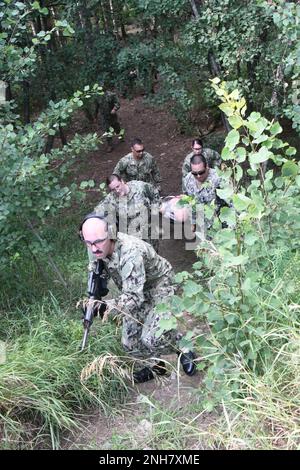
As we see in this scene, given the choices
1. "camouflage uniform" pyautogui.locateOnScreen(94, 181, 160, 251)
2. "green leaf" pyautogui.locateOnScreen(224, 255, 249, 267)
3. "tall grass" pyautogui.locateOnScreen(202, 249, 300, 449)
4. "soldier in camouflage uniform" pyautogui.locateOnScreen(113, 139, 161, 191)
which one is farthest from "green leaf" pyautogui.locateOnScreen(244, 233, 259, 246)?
"soldier in camouflage uniform" pyautogui.locateOnScreen(113, 139, 161, 191)

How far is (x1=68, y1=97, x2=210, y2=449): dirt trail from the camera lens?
3039 mm

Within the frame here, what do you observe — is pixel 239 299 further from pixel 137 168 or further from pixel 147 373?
pixel 137 168

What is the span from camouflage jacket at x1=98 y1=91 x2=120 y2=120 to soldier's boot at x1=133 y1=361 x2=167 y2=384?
251 inches

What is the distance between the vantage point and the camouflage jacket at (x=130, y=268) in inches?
138

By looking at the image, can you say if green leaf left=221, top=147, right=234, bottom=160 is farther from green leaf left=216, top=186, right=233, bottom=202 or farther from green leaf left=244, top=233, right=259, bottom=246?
green leaf left=244, top=233, right=259, bottom=246

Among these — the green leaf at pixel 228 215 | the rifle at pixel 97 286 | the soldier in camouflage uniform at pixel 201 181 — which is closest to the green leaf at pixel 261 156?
the green leaf at pixel 228 215

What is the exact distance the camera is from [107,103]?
383 inches

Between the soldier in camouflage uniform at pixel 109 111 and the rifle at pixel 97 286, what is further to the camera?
the soldier in camouflage uniform at pixel 109 111

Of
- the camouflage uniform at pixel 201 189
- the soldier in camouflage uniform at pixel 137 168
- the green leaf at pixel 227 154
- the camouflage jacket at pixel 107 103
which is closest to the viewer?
the green leaf at pixel 227 154

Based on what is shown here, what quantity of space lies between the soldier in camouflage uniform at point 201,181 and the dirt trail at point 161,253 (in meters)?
0.85

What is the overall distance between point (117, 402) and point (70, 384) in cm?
33

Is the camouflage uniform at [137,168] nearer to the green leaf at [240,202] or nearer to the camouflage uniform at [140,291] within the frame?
the camouflage uniform at [140,291]

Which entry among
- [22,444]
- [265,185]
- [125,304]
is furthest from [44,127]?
[22,444]

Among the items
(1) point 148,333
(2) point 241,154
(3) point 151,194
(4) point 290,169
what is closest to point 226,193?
(2) point 241,154
